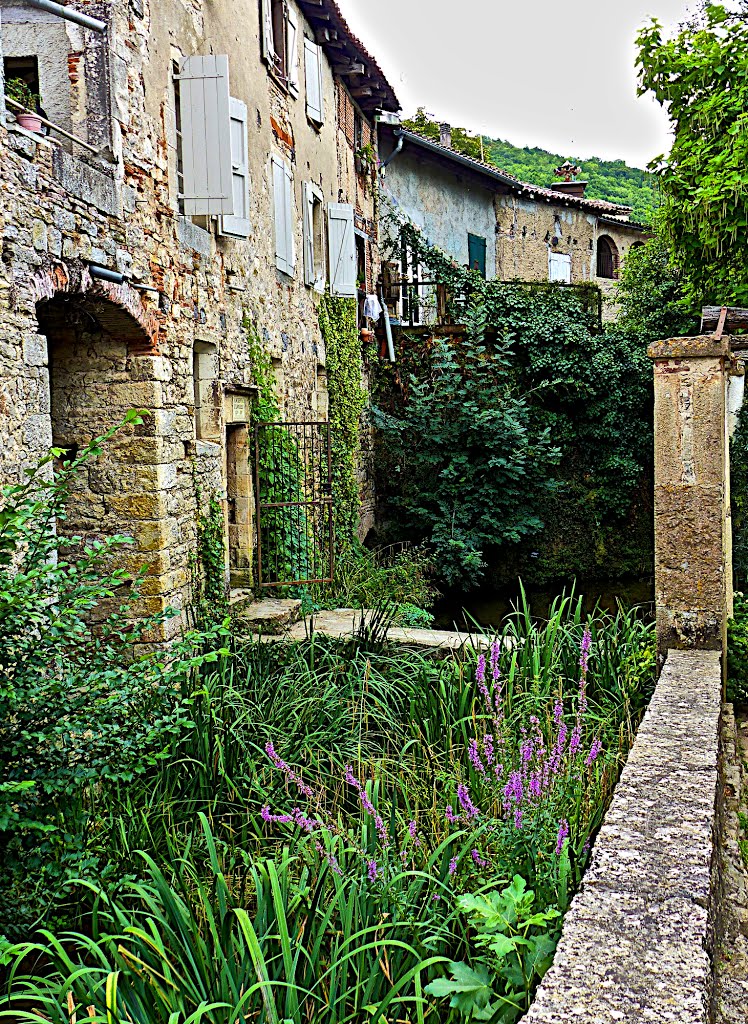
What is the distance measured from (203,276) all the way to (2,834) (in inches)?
194

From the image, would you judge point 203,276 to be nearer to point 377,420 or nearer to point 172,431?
point 172,431

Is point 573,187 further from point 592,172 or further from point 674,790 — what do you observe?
point 674,790

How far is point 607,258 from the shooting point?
76.4 feet

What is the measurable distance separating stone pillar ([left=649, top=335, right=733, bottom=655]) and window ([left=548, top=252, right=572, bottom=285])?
16.7 metres

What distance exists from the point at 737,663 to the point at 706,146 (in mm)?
7633

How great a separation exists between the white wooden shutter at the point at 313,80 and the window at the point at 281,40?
1.55 feet

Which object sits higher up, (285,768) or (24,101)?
(24,101)

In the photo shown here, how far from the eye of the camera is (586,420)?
14.1 m

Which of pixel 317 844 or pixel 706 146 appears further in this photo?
pixel 706 146

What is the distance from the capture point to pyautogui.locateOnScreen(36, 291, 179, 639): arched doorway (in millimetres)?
6188

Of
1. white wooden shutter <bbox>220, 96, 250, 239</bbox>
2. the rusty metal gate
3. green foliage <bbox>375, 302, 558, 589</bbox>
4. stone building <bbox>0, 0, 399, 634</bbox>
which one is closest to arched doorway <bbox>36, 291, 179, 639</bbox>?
stone building <bbox>0, 0, 399, 634</bbox>

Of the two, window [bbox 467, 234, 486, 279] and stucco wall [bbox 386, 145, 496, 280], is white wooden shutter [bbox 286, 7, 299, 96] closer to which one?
stucco wall [bbox 386, 145, 496, 280]

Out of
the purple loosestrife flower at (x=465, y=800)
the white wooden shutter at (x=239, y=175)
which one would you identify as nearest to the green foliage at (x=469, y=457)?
the white wooden shutter at (x=239, y=175)

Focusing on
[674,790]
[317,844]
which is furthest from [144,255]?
[674,790]
